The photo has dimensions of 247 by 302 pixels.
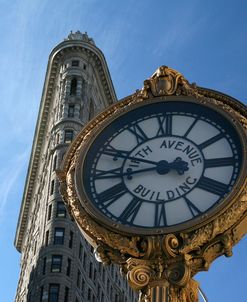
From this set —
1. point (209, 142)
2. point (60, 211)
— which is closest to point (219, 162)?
point (209, 142)

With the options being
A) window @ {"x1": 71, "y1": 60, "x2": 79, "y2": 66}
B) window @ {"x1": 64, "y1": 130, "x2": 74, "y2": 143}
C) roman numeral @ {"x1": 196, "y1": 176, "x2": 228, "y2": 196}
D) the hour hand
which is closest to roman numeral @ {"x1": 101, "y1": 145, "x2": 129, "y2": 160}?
the hour hand

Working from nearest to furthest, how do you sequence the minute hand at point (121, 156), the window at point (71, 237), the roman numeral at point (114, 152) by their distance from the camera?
the minute hand at point (121, 156) → the roman numeral at point (114, 152) → the window at point (71, 237)

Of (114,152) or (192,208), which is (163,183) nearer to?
(192,208)

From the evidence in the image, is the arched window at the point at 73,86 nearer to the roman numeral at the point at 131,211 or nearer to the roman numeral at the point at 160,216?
the roman numeral at the point at 131,211

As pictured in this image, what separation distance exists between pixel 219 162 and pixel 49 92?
78.1 meters

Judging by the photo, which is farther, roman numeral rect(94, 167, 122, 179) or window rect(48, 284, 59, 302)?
window rect(48, 284, 59, 302)

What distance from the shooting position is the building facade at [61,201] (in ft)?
194

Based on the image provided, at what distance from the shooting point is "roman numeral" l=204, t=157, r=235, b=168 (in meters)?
5.14

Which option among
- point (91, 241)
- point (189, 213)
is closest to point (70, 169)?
point (91, 241)

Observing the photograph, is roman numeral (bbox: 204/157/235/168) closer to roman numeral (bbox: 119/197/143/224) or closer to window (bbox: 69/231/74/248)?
roman numeral (bbox: 119/197/143/224)

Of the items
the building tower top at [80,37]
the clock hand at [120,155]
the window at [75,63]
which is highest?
the building tower top at [80,37]

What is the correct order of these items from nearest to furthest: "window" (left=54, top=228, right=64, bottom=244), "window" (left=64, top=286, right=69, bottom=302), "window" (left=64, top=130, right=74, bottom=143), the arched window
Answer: "window" (left=64, top=286, right=69, bottom=302), "window" (left=54, top=228, right=64, bottom=244), "window" (left=64, top=130, right=74, bottom=143), the arched window

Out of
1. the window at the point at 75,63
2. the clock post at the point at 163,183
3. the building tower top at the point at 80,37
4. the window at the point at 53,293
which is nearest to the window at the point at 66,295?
the window at the point at 53,293

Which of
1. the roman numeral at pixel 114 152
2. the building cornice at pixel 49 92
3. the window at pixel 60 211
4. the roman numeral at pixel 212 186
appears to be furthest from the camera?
the building cornice at pixel 49 92
